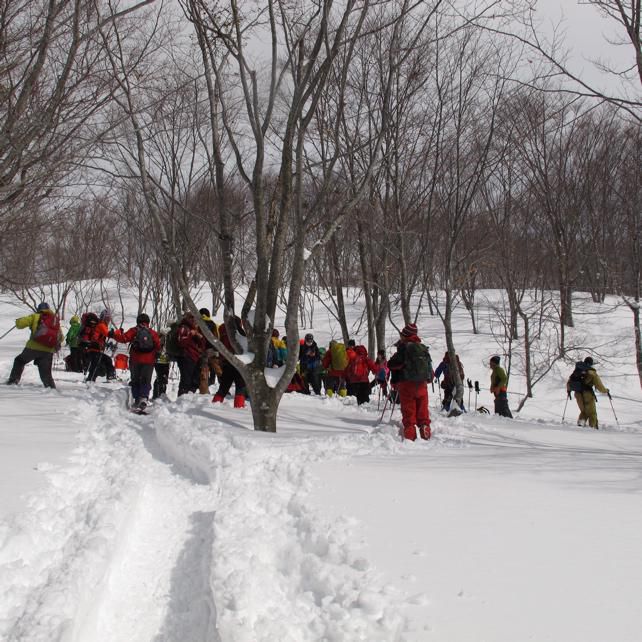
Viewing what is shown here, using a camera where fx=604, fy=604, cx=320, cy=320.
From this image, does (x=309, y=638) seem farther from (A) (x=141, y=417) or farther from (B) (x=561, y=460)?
(A) (x=141, y=417)

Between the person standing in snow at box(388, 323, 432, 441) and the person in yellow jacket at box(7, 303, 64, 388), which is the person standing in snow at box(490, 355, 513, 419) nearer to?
the person standing in snow at box(388, 323, 432, 441)

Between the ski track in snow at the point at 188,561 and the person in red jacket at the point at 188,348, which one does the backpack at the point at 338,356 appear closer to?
the person in red jacket at the point at 188,348

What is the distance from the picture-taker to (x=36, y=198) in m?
7.66

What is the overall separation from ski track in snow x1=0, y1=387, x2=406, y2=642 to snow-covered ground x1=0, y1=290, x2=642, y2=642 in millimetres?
12

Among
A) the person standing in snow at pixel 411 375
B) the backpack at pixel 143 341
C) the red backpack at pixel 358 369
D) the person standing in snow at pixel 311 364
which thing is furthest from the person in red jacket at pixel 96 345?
the person standing in snow at pixel 411 375

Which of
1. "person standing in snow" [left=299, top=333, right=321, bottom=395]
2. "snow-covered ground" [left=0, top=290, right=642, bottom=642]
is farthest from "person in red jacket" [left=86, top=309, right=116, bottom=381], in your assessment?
"snow-covered ground" [left=0, top=290, right=642, bottom=642]

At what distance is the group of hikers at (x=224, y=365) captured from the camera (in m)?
8.29

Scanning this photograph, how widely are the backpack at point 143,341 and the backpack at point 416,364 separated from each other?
4226 mm

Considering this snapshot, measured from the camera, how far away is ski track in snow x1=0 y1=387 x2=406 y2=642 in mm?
2746

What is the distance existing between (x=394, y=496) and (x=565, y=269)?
17.7 metres

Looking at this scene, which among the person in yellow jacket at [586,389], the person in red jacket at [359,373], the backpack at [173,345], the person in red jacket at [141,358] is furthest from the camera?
the person in red jacket at [359,373]

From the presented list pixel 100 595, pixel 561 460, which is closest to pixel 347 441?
pixel 561 460

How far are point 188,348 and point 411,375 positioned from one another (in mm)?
4472

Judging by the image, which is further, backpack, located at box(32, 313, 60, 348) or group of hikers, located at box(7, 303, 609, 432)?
backpack, located at box(32, 313, 60, 348)
